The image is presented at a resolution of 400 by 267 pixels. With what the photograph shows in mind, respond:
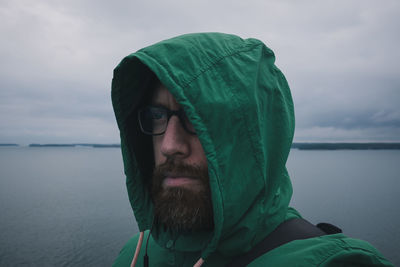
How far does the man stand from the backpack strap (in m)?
0.01

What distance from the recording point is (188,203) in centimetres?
186

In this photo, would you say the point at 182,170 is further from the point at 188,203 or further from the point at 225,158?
the point at 225,158

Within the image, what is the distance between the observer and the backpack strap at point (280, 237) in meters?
1.77

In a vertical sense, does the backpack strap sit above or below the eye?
below

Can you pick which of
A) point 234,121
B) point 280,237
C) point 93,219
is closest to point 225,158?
point 234,121

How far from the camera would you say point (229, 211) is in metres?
1.62

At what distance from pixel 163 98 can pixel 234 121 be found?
29.5 inches

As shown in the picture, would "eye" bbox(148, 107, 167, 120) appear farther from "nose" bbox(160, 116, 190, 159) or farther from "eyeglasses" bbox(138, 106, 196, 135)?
"nose" bbox(160, 116, 190, 159)

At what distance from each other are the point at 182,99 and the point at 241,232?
1.02m

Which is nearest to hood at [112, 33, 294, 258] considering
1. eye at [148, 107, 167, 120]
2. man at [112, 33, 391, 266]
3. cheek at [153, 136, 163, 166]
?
man at [112, 33, 391, 266]

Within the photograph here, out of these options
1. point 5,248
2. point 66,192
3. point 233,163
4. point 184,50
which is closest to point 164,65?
point 184,50

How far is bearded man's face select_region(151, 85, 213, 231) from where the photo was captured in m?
1.84

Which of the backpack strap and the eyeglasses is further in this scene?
the eyeglasses

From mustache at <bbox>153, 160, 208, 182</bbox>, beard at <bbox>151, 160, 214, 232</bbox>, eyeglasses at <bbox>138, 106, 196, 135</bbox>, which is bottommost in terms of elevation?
beard at <bbox>151, 160, 214, 232</bbox>
